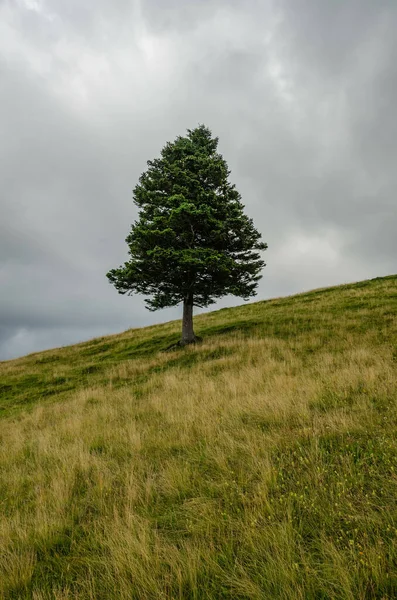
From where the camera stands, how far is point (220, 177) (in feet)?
57.7

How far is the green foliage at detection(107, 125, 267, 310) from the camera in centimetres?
1656

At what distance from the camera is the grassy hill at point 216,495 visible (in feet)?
7.95

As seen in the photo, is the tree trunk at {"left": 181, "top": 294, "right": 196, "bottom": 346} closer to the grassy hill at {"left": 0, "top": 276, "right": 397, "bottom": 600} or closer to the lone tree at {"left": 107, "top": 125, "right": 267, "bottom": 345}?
the lone tree at {"left": 107, "top": 125, "right": 267, "bottom": 345}

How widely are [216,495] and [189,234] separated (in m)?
15.3

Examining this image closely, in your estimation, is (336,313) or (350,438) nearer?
(350,438)

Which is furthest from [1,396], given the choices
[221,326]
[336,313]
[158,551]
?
[336,313]

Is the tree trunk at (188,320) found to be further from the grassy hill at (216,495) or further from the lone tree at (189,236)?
the grassy hill at (216,495)

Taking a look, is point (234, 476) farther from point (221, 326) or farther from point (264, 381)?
point (221, 326)

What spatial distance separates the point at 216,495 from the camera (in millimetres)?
3584

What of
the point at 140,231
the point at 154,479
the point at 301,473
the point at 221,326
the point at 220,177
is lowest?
the point at 154,479

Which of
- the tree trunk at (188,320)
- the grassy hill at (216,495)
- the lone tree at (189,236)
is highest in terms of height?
the lone tree at (189,236)

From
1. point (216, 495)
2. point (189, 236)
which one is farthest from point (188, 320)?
point (216, 495)

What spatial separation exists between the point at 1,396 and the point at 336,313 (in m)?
Result: 20.3

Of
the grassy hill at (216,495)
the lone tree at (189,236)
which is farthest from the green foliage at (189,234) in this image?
the grassy hill at (216,495)
